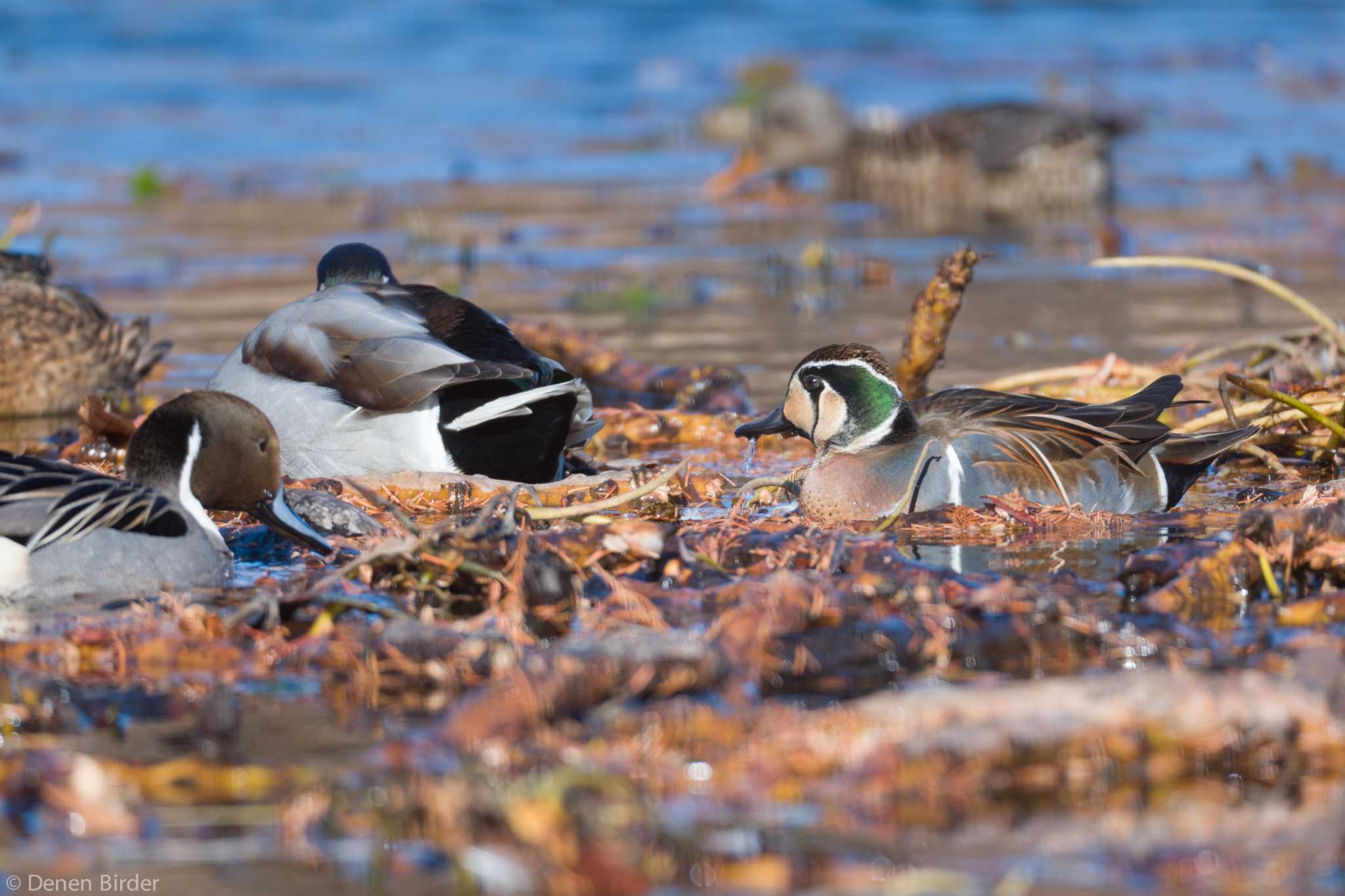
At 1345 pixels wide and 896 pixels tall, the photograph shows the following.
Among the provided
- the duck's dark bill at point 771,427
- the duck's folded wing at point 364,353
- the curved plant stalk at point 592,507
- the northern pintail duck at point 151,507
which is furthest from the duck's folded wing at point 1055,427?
the northern pintail duck at point 151,507

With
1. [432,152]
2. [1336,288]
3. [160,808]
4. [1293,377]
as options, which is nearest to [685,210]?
[432,152]

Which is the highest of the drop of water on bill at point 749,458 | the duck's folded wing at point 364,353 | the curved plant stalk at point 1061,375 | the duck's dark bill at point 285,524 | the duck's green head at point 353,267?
the duck's green head at point 353,267

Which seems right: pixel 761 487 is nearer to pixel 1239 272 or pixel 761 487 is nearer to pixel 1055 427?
pixel 1055 427

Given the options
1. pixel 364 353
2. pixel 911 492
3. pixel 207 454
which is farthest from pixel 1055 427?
pixel 207 454

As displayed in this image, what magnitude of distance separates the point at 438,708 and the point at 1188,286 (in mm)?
7156

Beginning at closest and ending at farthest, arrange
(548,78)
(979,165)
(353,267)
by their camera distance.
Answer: (353,267)
(979,165)
(548,78)

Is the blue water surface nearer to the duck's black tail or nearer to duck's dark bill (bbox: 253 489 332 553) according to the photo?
duck's dark bill (bbox: 253 489 332 553)

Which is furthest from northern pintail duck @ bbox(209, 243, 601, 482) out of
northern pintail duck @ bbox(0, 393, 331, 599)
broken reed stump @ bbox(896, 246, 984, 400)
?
broken reed stump @ bbox(896, 246, 984, 400)

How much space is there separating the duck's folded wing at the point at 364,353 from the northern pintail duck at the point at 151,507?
0.77 meters

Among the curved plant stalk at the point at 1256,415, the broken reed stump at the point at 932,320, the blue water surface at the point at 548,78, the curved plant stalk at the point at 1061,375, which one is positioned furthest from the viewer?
the blue water surface at the point at 548,78

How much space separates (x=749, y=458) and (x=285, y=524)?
1.62 m

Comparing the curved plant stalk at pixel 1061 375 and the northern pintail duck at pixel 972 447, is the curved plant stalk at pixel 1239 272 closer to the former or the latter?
the northern pintail duck at pixel 972 447

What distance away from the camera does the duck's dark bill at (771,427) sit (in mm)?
5301

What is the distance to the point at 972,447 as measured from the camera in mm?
5012
